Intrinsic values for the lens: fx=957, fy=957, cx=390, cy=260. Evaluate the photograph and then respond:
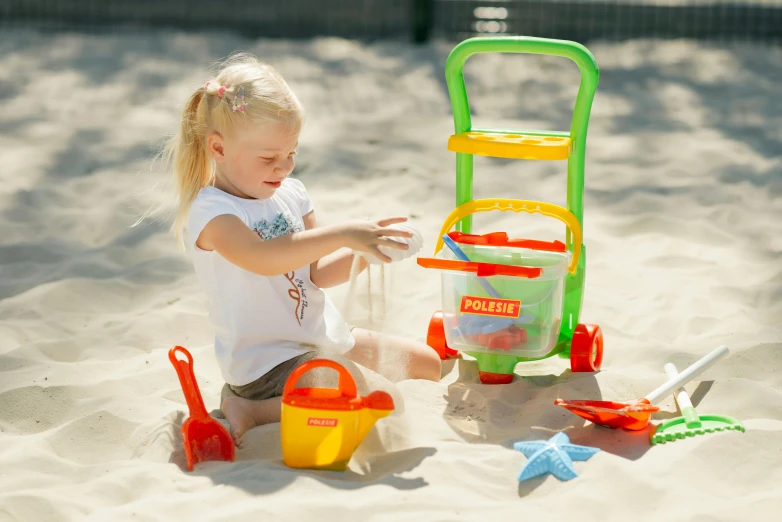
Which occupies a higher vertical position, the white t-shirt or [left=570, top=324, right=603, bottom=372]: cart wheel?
the white t-shirt

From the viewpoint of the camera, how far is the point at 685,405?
2.49 metres

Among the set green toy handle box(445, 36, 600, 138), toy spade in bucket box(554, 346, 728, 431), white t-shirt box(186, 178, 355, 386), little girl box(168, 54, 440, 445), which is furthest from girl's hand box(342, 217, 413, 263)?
green toy handle box(445, 36, 600, 138)

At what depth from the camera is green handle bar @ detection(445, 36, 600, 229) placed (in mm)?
2719

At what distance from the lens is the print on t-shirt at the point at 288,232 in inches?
104

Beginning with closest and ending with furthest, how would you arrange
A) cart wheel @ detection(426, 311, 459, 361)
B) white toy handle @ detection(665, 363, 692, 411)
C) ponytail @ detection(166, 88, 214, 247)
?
1. white toy handle @ detection(665, 363, 692, 411)
2. ponytail @ detection(166, 88, 214, 247)
3. cart wheel @ detection(426, 311, 459, 361)

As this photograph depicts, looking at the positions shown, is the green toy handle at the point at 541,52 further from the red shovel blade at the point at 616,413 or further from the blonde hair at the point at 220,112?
the red shovel blade at the point at 616,413

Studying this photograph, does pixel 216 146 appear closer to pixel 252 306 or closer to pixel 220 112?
pixel 220 112

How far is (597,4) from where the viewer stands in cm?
643

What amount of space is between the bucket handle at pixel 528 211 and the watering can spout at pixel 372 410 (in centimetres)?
64

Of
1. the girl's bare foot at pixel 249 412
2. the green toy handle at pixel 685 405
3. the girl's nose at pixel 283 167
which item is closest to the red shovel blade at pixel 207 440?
the girl's bare foot at pixel 249 412

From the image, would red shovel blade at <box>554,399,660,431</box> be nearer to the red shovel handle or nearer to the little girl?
the little girl

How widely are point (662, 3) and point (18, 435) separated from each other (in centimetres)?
522

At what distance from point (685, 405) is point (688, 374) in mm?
174

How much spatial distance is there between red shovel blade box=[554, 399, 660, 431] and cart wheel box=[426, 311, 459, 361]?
604 mm
